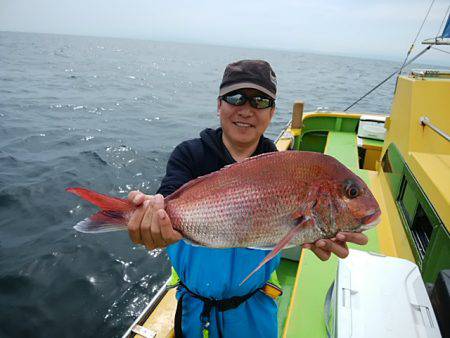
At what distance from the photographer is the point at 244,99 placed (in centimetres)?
238

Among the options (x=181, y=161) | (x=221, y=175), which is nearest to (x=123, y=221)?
(x=221, y=175)

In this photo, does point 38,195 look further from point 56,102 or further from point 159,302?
point 56,102

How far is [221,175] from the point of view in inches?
74.9

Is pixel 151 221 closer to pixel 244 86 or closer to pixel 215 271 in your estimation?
pixel 215 271

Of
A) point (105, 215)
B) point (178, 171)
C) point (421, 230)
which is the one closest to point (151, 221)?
point (105, 215)

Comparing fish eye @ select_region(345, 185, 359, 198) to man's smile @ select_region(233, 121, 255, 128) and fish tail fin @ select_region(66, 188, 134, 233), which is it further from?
fish tail fin @ select_region(66, 188, 134, 233)

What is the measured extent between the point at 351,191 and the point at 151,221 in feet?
3.75

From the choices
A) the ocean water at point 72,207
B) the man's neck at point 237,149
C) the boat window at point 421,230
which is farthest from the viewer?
the ocean water at point 72,207

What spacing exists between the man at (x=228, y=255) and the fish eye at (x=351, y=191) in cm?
83

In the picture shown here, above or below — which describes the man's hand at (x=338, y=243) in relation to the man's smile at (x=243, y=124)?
below

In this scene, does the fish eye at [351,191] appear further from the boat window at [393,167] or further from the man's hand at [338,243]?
the boat window at [393,167]

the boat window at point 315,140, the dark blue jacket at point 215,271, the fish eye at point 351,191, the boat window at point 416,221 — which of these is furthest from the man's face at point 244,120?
the boat window at point 315,140

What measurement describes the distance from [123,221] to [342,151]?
20.7ft

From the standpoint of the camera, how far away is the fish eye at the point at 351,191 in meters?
1.86
